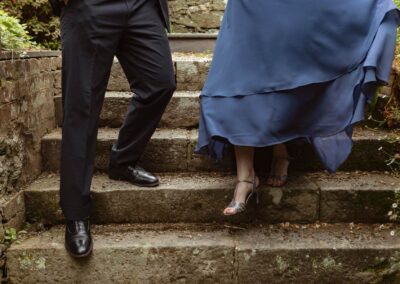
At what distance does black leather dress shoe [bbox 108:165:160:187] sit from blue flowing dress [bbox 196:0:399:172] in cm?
47

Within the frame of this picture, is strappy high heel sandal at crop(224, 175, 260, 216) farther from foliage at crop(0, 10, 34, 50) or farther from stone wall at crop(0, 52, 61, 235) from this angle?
foliage at crop(0, 10, 34, 50)

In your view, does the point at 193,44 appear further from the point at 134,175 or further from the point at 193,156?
the point at 134,175

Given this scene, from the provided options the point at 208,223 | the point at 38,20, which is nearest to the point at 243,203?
the point at 208,223

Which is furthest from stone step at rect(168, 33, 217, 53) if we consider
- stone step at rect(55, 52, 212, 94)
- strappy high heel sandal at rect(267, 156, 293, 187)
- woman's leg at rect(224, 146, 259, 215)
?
woman's leg at rect(224, 146, 259, 215)

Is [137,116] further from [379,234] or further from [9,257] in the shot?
[379,234]

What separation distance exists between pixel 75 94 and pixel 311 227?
4.86 feet

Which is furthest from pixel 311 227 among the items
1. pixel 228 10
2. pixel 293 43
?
pixel 228 10

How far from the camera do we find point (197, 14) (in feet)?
20.1

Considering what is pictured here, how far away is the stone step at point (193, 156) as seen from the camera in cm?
277

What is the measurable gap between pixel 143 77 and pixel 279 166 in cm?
95

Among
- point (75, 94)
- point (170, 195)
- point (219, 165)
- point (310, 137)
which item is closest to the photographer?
point (75, 94)

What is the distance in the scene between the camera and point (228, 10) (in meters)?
2.44

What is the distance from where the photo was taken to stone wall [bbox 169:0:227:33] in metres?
6.12

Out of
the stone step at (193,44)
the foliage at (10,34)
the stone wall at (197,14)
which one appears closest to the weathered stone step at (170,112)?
the foliage at (10,34)
